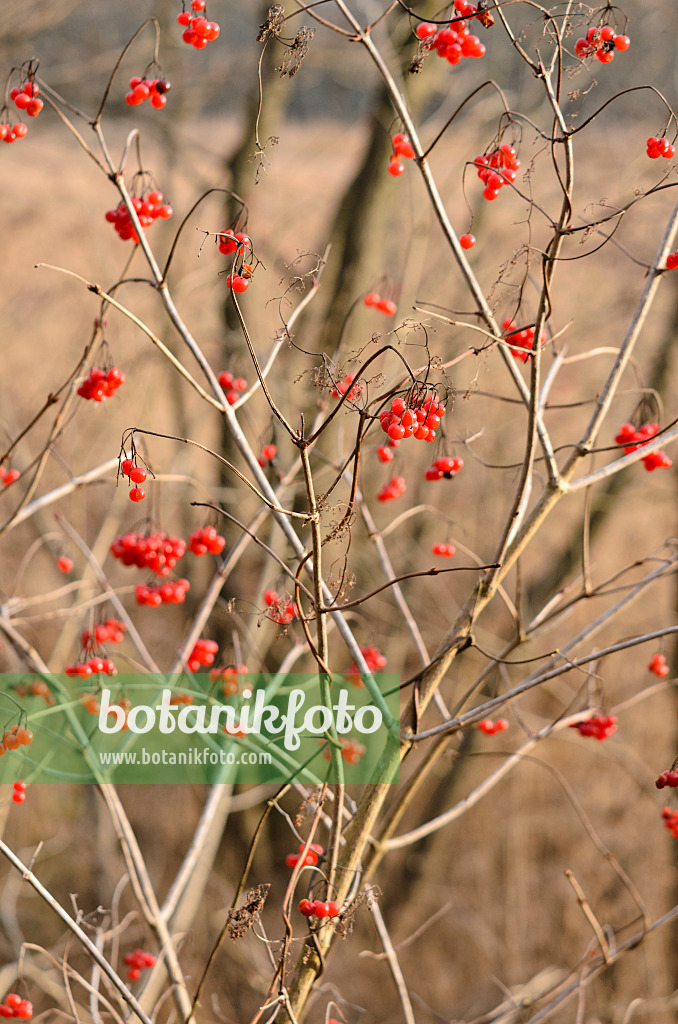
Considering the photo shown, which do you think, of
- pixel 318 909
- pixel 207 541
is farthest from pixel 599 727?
pixel 207 541

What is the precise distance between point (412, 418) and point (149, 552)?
3.76 feet

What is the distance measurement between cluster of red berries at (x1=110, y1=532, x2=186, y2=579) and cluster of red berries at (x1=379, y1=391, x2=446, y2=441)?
1.05 meters

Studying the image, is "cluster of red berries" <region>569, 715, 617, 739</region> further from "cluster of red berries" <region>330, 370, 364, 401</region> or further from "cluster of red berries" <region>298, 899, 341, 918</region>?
"cluster of red berries" <region>330, 370, 364, 401</region>

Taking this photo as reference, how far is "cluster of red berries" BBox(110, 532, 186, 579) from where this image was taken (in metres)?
2.32

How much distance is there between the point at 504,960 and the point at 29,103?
21.4ft

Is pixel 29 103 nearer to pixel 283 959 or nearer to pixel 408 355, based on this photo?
pixel 283 959

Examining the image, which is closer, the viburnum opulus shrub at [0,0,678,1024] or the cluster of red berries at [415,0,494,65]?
the cluster of red berries at [415,0,494,65]

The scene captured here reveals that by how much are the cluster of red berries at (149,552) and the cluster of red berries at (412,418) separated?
105cm

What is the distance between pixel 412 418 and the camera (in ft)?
4.71

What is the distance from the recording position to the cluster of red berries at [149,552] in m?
2.32

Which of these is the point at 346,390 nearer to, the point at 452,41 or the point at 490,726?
the point at 452,41

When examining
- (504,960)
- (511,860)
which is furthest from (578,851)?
(504,960)

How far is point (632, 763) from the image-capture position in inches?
240

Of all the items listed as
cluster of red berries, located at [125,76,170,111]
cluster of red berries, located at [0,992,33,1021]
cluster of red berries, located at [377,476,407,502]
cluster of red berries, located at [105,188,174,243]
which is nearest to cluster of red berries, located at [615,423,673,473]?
cluster of red berries, located at [377,476,407,502]
